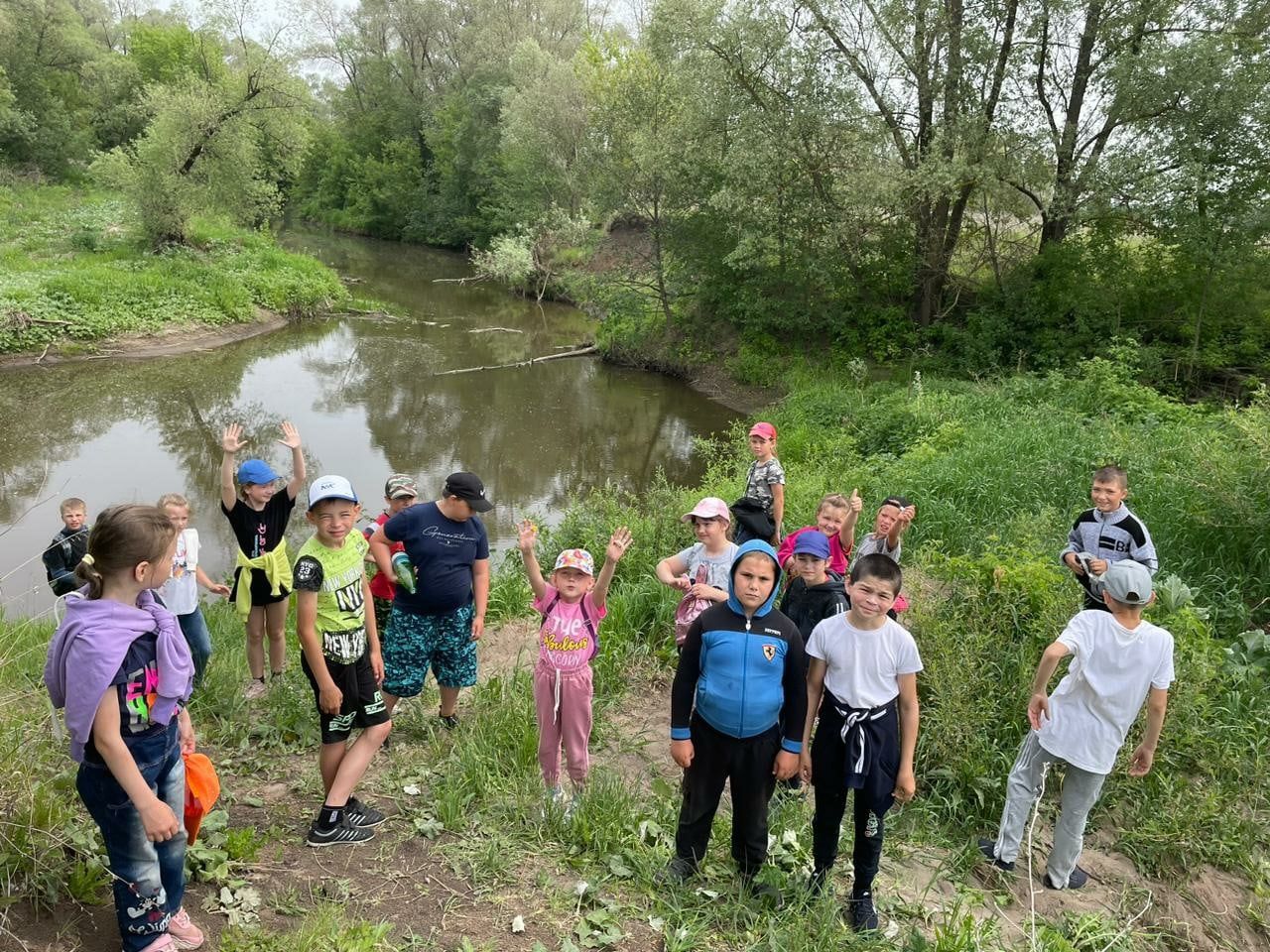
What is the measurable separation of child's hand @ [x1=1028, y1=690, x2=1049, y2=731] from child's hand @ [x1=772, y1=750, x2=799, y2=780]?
1373mm

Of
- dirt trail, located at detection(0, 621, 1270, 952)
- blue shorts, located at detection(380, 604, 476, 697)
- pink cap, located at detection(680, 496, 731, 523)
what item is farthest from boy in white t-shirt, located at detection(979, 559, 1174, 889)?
blue shorts, located at detection(380, 604, 476, 697)

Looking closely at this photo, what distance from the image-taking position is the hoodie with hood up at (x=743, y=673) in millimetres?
3094

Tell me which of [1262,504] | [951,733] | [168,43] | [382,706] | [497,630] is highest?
[168,43]

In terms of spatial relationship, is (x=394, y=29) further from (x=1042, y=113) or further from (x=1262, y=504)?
(x=1262, y=504)

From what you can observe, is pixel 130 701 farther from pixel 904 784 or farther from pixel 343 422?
pixel 343 422

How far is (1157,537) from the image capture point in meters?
6.34

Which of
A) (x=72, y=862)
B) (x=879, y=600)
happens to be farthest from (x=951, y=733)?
(x=72, y=862)

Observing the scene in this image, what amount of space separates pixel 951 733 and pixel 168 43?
53196 mm

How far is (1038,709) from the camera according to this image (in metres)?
3.72

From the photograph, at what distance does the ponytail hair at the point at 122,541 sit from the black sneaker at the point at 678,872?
7.87 ft

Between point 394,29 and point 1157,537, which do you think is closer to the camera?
point 1157,537

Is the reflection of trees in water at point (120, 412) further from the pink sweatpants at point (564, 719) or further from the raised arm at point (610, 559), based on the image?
the raised arm at point (610, 559)

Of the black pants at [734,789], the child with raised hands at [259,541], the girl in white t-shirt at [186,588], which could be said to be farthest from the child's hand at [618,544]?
the girl in white t-shirt at [186,588]

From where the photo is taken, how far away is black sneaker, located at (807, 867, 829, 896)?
3.37 m
